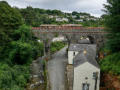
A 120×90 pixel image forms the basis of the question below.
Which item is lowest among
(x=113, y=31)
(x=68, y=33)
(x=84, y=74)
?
(x=84, y=74)

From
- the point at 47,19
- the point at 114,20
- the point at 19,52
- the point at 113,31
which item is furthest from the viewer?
the point at 47,19

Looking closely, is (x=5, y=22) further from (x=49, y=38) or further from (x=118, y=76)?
(x=118, y=76)

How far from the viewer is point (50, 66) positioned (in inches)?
859

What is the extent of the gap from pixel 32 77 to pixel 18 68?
8.67 ft

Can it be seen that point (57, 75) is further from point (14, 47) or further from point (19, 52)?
point (14, 47)

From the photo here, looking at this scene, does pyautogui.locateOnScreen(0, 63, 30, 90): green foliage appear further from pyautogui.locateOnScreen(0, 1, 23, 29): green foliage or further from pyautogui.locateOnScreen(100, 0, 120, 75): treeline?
pyautogui.locateOnScreen(100, 0, 120, 75): treeline

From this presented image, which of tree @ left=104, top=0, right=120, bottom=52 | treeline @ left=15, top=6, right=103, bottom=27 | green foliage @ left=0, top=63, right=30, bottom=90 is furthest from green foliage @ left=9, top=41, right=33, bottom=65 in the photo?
treeline @ left=15, top=6, right=103, bottom=27

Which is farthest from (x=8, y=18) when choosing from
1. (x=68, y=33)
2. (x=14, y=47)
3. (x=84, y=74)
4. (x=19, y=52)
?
(x=84, y=74)

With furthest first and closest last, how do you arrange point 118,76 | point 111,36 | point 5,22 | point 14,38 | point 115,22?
point 14,38 < point 5,22 < point 111,36 < point 115,22 < point 118,76

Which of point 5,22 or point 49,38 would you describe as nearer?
point 5,22

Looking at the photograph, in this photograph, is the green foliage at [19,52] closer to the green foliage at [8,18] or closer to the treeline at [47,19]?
the green foliage at [8,18]

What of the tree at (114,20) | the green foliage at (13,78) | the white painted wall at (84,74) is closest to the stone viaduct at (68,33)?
the green foliage at (13,78)

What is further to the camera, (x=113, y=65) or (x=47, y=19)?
(x=47, y=19)

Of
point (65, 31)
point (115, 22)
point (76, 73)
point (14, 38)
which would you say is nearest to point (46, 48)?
point (65, 31)
